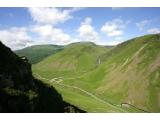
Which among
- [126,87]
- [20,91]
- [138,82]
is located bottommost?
[126,87]

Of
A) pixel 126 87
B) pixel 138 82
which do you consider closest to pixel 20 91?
pixel 138 82

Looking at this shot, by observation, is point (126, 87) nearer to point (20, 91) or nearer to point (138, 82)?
point (138, 82)

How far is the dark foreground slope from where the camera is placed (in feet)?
166

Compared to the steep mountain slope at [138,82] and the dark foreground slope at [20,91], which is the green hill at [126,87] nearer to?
the steep mountain slope at [138,82]

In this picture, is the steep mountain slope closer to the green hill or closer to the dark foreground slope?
the green hill

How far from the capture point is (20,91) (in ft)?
179

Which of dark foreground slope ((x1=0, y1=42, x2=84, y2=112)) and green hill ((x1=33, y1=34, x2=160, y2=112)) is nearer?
dark foreground slope ((x1=0, y1=42, x2=84, y2=112))

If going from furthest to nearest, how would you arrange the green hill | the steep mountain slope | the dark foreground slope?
the steep mountain slope
the green hill
the dark foreground slope

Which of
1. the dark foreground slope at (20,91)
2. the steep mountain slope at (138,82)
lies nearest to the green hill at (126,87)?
the steep mountain slope at (138,82)

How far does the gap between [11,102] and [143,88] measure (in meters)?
91.4

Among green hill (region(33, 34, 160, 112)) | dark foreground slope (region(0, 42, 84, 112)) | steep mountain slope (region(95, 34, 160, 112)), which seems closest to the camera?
dark foreground slope (region(0, 42, 84, 112))

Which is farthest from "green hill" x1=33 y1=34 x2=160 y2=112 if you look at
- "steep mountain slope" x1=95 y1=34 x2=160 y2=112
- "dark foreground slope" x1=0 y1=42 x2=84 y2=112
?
"dark foreground slope" x1=0 y1=42 x2=84 y2=112
